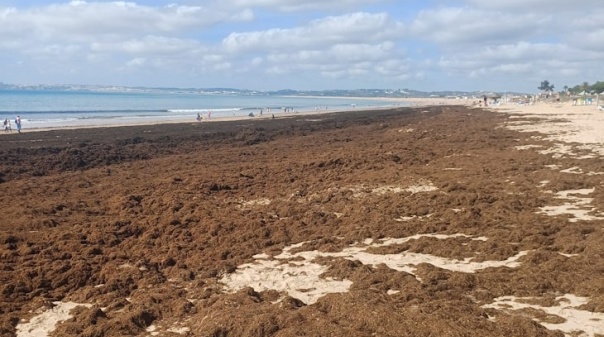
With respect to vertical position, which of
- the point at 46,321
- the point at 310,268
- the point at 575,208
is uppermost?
the point at 575,208

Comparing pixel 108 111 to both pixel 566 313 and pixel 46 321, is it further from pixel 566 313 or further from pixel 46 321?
pixel 566 313

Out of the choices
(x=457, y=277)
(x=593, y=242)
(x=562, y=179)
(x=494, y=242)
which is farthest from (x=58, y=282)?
(x=562, y=179)

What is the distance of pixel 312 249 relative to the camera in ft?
27.7

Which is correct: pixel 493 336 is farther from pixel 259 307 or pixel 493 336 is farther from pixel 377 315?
pixel 259 307

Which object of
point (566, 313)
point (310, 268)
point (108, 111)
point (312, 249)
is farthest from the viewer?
point (108, 111)

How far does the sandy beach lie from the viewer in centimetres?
563

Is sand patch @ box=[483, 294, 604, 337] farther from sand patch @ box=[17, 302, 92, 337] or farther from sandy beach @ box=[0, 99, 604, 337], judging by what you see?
sand patch @ box=[17, 302, 92, 337]

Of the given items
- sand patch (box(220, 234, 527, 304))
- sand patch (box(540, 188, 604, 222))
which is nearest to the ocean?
sand patch (box(220, 234, 527, 304))

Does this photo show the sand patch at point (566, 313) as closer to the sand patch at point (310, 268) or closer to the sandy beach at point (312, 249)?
the sandy beach at point (312, 249)

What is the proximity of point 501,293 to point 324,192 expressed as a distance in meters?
6.86

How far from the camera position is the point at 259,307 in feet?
19.5

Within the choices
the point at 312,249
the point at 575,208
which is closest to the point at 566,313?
the point at 312,249

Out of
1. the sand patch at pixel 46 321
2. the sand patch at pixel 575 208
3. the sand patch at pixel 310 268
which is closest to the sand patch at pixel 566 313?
the sand patch at pixel 310 268

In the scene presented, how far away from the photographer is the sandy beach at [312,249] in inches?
222
